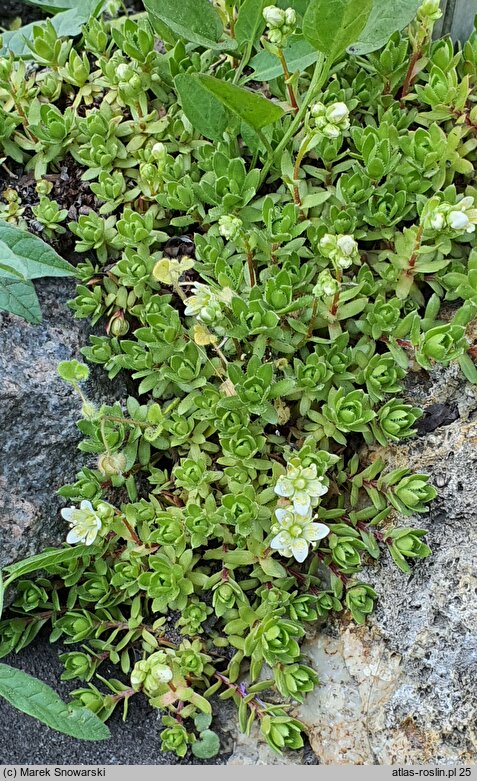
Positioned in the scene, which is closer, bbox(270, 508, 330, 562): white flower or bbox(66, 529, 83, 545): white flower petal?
bbox(270, 508, 330, 562): white flower

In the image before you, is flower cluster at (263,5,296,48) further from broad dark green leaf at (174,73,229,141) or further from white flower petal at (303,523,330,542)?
white flower petal at (303,523,330,542)

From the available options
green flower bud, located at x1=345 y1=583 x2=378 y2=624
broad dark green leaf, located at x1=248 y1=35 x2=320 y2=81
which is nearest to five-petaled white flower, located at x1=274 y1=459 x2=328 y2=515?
green flower bud, located at x1=345 y1=583 x2=378 y2=624

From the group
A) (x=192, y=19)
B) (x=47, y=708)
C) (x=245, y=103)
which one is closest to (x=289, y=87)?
(x=245, y=103)

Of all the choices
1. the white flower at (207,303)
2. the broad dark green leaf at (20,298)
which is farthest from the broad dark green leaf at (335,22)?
the broad dark green leaf at (20,298)

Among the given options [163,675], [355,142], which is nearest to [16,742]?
[163,675]

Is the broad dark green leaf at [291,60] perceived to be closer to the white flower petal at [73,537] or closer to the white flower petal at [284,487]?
the white flower petal at [284,487]

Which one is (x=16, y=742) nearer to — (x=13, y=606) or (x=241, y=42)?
(x=13, y=606)
